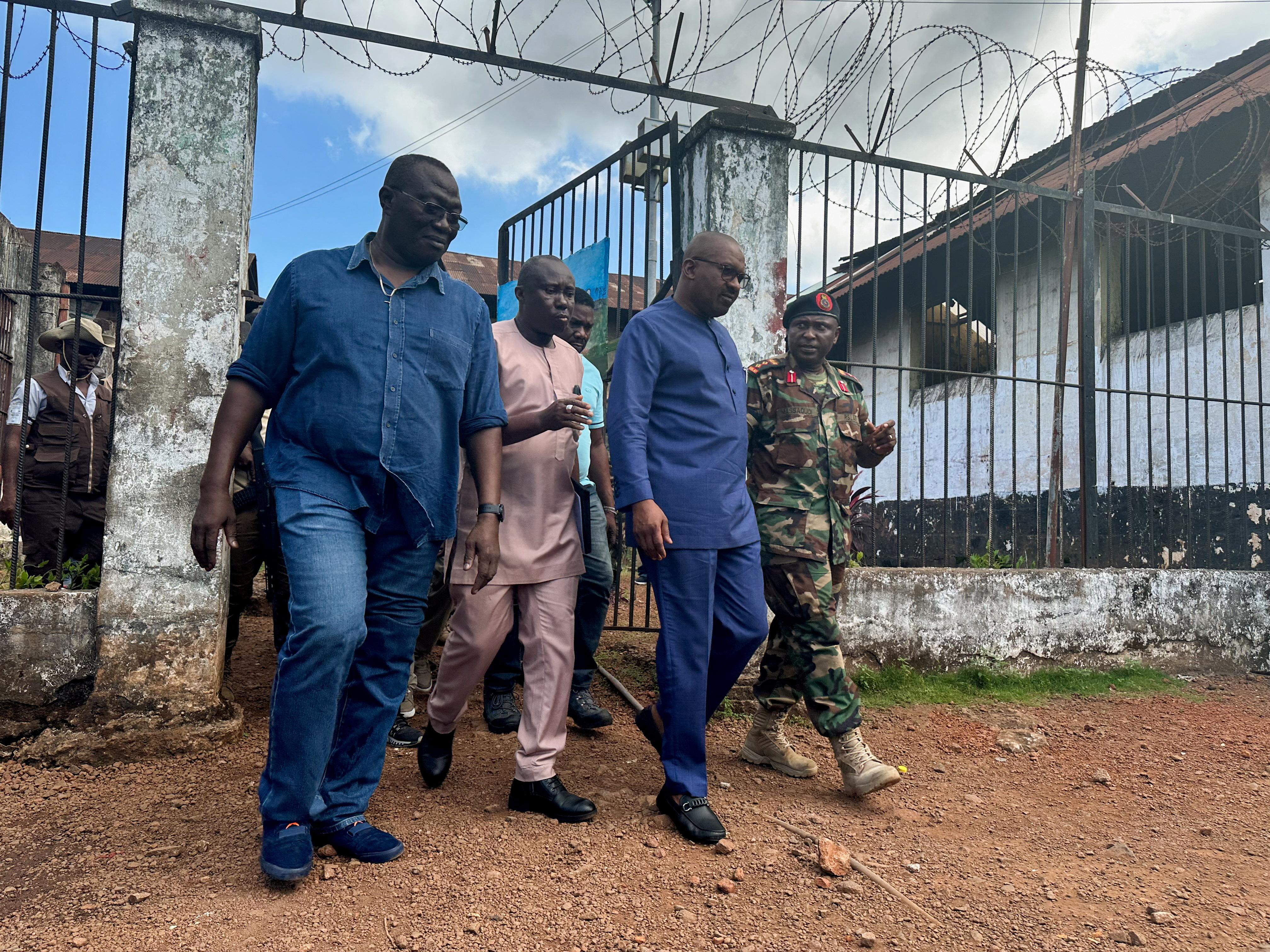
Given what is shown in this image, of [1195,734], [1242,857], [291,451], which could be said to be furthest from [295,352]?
[1195,734]

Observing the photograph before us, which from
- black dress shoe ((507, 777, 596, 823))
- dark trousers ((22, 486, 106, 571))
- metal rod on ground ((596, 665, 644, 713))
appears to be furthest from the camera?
metal rod on ground ((596, 665, 644, 713))

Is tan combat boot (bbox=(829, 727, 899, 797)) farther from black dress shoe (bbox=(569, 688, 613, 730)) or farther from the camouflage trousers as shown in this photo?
black dress shoe (bbox=(569, 688, 613, 730))

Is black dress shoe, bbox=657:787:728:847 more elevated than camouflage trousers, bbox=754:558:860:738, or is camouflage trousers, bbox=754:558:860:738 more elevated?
camouflage trousers, bbox=754:558:860:738

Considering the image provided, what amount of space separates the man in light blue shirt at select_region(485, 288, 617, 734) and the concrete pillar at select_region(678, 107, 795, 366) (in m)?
0.88

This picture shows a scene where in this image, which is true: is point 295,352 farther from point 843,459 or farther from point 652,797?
point 843,459

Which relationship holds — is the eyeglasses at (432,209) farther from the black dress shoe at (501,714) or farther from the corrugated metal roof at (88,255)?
the corrugated metal roof at (88,255)

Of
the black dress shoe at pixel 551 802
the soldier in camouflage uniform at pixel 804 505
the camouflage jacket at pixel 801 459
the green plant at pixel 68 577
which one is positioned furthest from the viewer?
the green plant at pixel 68 577

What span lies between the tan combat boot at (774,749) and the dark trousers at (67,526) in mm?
2788

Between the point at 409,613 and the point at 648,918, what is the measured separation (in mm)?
947

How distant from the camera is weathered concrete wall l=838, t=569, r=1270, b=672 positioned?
4.43 metres

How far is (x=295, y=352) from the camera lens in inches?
88.1

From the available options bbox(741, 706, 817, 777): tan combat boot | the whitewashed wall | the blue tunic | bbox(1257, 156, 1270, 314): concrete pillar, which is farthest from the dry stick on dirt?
bbox(1257, 156, 1270, 314): concrete pillar

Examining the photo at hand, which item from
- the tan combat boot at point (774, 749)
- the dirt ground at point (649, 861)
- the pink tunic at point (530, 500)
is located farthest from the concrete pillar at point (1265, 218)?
the pink tunic at point (530, 500)

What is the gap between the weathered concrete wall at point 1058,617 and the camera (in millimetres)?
4430
